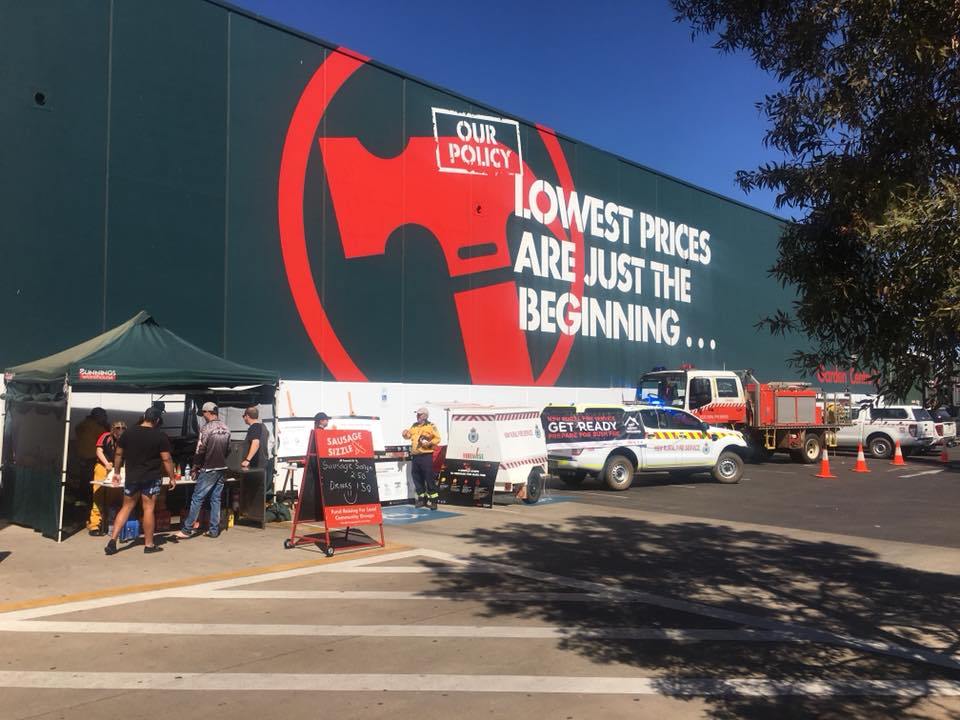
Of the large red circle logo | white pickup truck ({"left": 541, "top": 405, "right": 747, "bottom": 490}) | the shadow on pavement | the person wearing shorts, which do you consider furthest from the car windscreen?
the person wearing shorts

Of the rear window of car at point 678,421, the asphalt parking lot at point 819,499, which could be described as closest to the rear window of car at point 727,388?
the asphalt parking lot at point 819,499

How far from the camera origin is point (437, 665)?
20.1ft

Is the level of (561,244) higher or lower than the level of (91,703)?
higher

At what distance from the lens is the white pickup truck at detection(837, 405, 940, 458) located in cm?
2866

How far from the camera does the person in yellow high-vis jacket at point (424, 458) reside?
1448 centimetres

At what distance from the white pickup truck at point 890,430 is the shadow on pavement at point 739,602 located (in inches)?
751

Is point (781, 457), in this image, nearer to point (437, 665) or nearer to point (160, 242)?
point (160, 242)

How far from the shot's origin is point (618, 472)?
18359 millimetres

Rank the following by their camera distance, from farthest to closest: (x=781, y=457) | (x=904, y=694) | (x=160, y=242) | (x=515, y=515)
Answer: (x=781, y=457), (x=160, y=242), (x=515, y=515), (x=904, y=694)

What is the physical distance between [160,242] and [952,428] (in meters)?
28.2

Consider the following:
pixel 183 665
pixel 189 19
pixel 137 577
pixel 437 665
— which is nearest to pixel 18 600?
pixel 137 577

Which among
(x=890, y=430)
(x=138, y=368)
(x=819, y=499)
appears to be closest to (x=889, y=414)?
(x=890, y=430)

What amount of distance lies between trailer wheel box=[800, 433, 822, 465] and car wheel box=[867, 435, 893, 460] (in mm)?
4324

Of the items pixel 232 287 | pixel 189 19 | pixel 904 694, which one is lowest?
pixel 904 694
